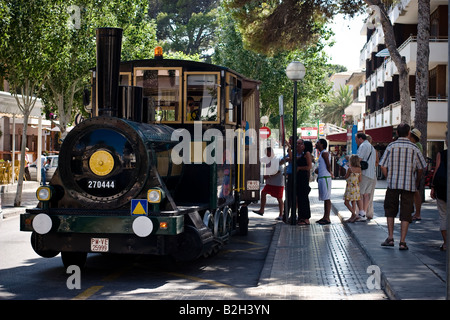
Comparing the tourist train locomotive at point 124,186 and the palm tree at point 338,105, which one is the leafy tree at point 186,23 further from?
the tourist train locomotive at point 124,186

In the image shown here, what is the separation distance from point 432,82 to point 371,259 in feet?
87.5

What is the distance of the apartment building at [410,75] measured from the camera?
3125cm

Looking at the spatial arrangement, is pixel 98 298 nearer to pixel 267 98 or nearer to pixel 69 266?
pixel 69 266

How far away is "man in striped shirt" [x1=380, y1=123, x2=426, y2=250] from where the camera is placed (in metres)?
9.80

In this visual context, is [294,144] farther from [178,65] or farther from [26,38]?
[26,38]

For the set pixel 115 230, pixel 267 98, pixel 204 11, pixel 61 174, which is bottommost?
pixel 115 230

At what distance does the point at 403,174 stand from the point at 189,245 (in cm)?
350

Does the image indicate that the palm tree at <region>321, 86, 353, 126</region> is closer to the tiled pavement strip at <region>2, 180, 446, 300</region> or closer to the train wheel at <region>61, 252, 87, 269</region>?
the tiled pavement strip at <region>2, 180, 446, 300</region>

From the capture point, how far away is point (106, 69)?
8305mm

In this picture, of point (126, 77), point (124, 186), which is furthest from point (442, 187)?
point (126, 77)

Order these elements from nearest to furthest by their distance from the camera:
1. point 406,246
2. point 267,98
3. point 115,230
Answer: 1. point 115,230
2. point 406,246
3. point 267,98

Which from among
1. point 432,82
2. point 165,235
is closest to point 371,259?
point 165,235

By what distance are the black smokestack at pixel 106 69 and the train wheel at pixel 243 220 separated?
482cm

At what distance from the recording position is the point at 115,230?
26.4ft
